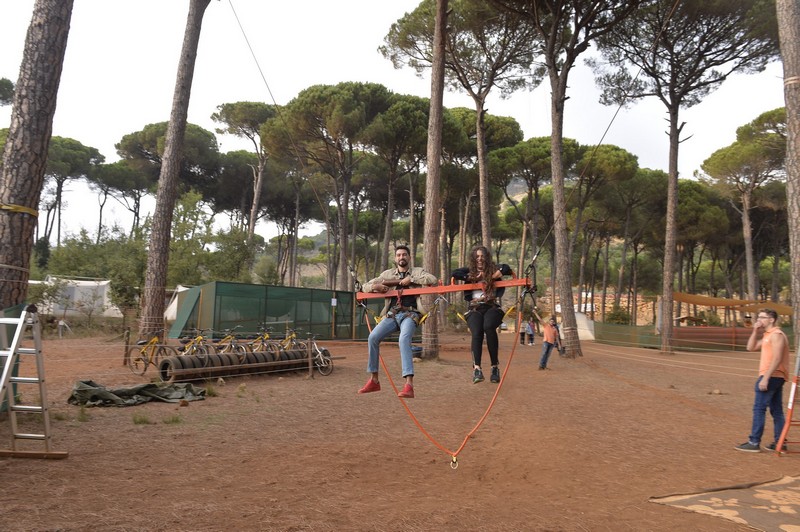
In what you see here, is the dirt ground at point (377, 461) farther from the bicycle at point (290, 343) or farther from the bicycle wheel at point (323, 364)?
the bicycle at point (290, 343)

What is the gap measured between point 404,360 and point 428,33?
19.8 m

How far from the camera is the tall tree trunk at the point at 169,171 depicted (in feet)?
41.8

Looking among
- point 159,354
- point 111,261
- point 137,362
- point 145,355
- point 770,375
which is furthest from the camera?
point 111,261

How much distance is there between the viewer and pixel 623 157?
98.5ft

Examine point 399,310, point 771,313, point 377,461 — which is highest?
point 771,313

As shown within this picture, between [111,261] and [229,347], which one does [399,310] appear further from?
[111,261]

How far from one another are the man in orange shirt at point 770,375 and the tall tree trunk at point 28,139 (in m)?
9.37

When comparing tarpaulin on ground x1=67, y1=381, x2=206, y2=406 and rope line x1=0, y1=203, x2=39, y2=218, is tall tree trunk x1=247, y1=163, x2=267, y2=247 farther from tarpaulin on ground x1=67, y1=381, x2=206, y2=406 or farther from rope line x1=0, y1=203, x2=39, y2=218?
rope line x1=0, y1=203, x2=39, y2=218

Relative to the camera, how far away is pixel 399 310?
5824mm

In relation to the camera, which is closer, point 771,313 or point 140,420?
point 771,313

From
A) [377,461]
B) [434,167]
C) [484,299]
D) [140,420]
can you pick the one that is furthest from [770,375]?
[434,167]

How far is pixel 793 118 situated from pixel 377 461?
845 centimetres

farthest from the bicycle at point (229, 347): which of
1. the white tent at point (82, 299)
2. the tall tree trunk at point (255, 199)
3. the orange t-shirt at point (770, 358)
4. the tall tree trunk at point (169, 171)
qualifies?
the tall tree trunk at point (255, 199)

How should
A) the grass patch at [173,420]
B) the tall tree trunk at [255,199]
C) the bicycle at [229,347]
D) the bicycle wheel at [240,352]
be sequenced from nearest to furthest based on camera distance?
the grass patch at [173,420], the bicycle wheel at [240,352], the bicycle at [229,347], the tall tree trunk at [255,199]
